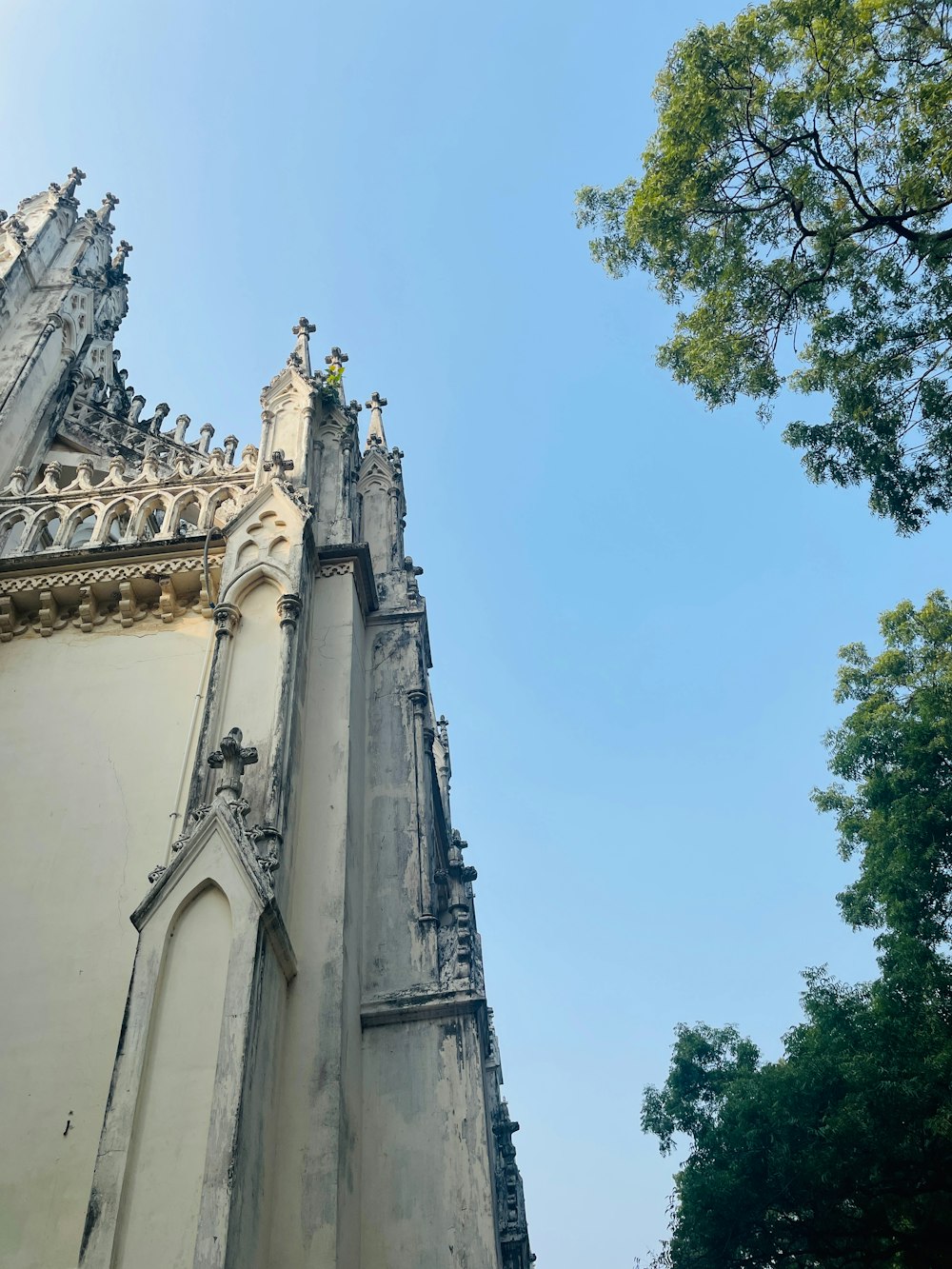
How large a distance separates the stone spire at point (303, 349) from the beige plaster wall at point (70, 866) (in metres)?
3.75

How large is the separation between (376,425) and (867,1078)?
10.2m

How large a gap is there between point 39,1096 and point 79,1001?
2.11 ft

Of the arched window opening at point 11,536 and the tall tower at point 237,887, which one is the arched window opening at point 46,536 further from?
the arched window opening at point 11,536

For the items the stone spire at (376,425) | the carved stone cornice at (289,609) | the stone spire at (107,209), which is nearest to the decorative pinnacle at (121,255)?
the stone spire at (107,209)

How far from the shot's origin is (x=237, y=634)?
8648 mm

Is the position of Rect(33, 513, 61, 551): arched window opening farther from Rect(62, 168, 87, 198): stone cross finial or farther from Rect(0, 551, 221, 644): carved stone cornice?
Rect(62, 168, 87, 198): stone cross finial

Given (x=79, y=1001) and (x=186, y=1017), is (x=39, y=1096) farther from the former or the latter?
(x=186, y=1017)

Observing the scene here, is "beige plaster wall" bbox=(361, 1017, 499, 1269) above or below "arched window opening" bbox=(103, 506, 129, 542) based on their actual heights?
below

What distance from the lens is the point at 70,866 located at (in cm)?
809

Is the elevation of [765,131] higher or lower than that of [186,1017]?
higher

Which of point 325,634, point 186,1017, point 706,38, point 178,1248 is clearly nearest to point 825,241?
point 706,38

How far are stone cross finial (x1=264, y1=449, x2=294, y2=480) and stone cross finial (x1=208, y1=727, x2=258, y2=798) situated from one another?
3587 mm

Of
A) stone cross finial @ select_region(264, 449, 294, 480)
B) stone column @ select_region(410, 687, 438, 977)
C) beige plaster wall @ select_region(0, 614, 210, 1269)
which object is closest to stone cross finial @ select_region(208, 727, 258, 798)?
beige plaster wall @ select_region(0, 614, 210, 1269)

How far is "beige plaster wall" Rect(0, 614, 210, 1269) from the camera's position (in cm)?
648
